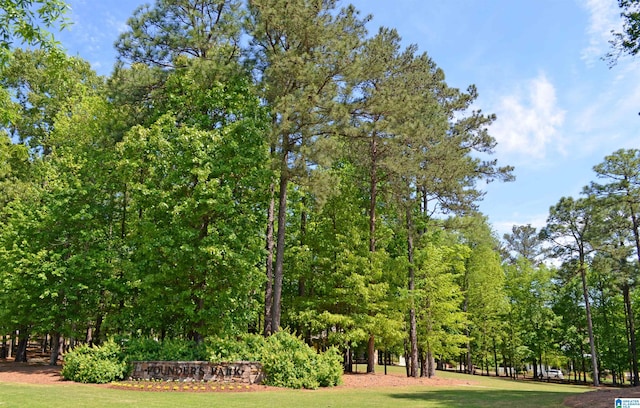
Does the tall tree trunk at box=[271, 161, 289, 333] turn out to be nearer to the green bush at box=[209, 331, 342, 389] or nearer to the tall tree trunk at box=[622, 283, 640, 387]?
the green bush at box=[209, 331, 342, 389]

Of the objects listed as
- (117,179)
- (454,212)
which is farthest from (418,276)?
(117,179)

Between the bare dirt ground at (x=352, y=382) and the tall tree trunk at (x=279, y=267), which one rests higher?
the tall tree trunk at (x=279, y=267)

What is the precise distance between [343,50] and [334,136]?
3846 mm

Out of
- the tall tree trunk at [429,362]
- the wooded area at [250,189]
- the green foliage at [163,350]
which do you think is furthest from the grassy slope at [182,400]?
the tall tree trunk at [429,362]

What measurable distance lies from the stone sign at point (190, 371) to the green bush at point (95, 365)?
641 mm

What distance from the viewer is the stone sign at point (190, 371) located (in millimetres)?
16078

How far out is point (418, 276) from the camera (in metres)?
28.1

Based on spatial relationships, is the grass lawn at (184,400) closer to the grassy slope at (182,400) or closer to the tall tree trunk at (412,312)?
the grassy slope at (182,400)

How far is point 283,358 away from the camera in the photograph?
16.7 meters

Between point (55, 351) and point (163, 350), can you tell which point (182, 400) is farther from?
point (55, 351)

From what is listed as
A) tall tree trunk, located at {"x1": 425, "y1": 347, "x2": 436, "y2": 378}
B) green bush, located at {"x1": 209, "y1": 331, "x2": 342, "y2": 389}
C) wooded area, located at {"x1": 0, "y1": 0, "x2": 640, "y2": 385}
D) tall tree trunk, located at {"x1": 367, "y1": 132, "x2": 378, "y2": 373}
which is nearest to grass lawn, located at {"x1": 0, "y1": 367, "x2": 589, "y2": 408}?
green bush, located at {"x1": 209, "y1": 331, "x2": 342, "y2": 389}

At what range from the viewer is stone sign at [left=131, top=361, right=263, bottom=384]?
16078mm

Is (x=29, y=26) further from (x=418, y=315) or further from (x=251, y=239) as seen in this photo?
(x=418, y=315)

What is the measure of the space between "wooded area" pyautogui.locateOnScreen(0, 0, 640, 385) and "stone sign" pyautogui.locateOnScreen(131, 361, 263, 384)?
5.87 ft
